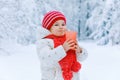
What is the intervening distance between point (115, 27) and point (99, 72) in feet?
29.2

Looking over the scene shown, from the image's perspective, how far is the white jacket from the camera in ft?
13.8

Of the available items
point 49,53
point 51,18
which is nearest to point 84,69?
point 51,18

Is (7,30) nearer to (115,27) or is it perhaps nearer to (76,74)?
(115,27)

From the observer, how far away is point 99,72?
1150cm

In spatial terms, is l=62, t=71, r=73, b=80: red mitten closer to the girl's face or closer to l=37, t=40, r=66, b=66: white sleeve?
l=37, t=40, r=66, b=66: white sleeve

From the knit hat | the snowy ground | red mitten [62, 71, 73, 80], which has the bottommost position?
the snowy ground

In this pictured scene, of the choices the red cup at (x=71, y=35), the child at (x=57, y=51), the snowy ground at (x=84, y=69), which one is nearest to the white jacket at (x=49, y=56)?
the child at (x=57, y=51)

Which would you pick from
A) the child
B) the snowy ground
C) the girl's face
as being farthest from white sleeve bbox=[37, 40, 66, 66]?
the snowy ground

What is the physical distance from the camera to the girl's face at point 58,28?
4.30m

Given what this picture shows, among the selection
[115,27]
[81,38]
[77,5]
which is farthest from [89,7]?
[115,27]

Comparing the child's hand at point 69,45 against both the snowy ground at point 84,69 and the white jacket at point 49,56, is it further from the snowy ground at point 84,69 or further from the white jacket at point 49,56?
the snowy ground at point 84,69

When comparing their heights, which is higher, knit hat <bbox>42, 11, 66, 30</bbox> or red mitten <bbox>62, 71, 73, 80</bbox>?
knit hat <bbox>42, 11, 66, 30</bbox>

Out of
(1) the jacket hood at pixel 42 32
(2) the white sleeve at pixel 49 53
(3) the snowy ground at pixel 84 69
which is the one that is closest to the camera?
(2) the white sleeve at pixel 49 53

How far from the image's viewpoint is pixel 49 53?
4207 mm
